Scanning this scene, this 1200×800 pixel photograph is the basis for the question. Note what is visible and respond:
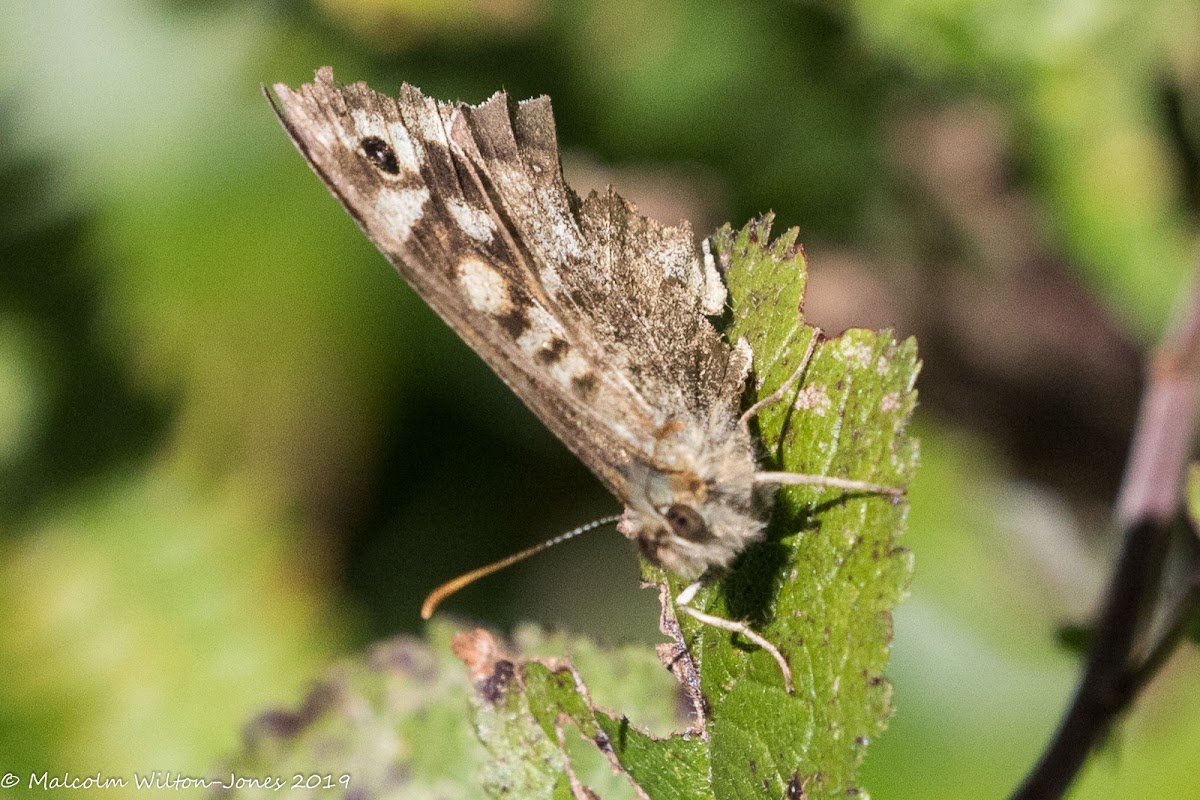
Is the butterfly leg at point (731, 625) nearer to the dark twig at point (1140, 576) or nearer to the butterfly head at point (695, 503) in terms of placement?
the butterfly head at point (695, 503)

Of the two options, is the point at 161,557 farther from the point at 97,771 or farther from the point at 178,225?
the point at 178,225

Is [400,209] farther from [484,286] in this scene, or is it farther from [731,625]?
[731,625]

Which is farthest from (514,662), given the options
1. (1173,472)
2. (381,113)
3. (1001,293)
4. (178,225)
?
(1001,293)

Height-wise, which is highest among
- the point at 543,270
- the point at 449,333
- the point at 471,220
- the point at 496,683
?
the point at 449,333

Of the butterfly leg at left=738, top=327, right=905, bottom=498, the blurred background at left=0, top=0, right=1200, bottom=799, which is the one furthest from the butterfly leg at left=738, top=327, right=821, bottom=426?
the blurred background at left=0, top=0, right=1200, bottom=799

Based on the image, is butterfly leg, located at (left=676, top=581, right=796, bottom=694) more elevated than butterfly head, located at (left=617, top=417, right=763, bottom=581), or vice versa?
butterfly head, located at (left=617, top=417, right=763, bottom=581)
